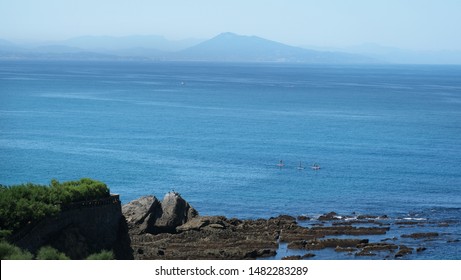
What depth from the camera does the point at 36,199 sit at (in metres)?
37.2

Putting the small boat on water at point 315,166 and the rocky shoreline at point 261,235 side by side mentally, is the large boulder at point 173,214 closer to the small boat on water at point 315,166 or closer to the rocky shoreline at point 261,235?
the rocky shoreline at point 261,235

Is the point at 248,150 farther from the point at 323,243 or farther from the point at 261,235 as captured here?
the point at 323,243

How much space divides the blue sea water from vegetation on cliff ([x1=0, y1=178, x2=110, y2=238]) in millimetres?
19566

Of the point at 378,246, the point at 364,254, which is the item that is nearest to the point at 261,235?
the point at 364,254

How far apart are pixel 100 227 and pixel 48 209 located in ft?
13.4

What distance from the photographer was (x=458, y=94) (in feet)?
618

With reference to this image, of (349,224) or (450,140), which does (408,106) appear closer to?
(450,140)

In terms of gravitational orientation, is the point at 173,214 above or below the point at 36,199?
below

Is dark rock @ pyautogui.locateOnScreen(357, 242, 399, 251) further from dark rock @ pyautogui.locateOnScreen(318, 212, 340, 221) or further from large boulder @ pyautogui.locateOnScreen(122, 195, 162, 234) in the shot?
large boulder @ pyautogui.locateOnScreen(122, 195, 162, 234)

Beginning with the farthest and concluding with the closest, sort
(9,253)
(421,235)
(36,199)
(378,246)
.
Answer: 1. (421,235)
2. (378,246)
3. (36,199)
4. (9,253)

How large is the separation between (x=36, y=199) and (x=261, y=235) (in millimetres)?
16604

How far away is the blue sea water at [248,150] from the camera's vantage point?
64500mm

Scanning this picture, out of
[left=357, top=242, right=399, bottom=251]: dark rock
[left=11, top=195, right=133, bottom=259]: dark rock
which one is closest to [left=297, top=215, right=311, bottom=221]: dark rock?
[left=357, top=242, right=399, bottom=251]: dark rock

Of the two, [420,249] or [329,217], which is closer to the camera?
[420,249]
